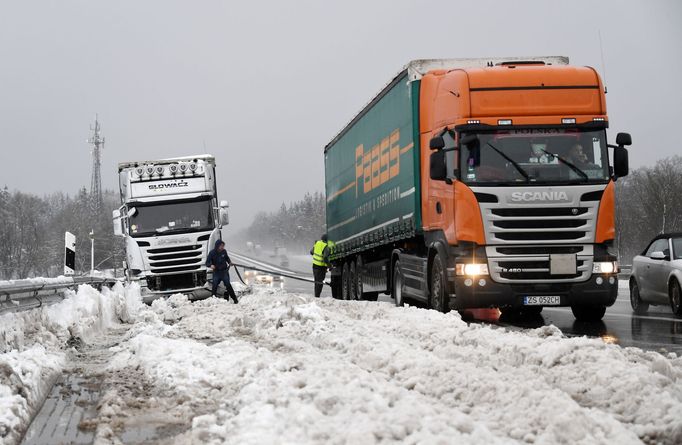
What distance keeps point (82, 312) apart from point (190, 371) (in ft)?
21.3

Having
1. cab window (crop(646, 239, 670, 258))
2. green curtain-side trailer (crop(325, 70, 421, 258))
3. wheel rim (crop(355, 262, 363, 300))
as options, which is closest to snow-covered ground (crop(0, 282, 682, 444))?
green curtain-side trailer (crop(325, 70, 421, 258))

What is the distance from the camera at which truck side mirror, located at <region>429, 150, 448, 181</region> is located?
1306cm

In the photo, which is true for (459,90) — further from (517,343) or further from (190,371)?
(190,371)

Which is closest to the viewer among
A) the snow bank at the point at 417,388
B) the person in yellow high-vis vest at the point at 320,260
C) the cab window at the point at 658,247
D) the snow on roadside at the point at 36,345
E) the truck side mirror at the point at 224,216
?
the snow bank at the point at 417,388

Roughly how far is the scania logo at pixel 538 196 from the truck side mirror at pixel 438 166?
111 cm

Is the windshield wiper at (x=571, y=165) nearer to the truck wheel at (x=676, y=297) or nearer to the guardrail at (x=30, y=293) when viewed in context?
the truck wheel at (x=676, y=297)

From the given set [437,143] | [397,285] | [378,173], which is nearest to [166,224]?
[378,173]

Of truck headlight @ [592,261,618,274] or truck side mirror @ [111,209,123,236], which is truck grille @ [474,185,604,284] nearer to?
truck headlight @ [592,261,618,274]

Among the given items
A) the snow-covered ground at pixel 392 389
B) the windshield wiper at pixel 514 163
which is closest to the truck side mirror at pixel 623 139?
the windshield wiper at pixel 514 163

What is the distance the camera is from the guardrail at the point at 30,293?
9.38m

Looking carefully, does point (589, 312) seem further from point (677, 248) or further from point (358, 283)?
point (358, 283)

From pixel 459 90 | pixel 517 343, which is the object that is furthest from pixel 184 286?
pixel 517 343

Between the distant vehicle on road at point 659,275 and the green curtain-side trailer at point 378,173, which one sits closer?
the distant vehicle on road at point 659,275

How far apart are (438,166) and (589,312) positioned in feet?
12.6
